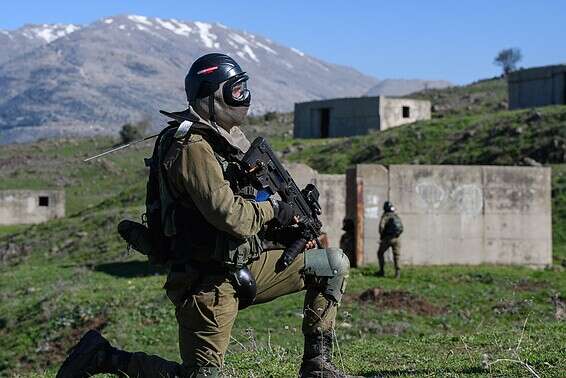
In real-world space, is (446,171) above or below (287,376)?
above

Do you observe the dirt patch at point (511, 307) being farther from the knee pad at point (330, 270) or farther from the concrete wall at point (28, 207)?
the concrete wall at point (28, 207)

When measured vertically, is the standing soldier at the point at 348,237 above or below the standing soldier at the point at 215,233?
below

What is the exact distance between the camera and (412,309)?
15570 millimetres

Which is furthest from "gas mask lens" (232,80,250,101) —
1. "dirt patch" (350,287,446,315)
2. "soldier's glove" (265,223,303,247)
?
"dirt patch" (350,287,446,315)

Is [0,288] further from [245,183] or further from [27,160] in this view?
[27,160]

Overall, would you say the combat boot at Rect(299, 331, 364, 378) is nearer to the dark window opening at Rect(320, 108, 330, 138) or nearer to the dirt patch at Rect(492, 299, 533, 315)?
the dirt patch at Rect(492, 299, 533, 315)

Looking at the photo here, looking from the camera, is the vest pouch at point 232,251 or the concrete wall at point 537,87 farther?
the concrete wall at point 537,87

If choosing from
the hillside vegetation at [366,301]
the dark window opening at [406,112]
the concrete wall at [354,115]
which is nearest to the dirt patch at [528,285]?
the hillside vegetation at [366,301]

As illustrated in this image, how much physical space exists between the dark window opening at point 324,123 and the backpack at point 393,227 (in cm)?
2644

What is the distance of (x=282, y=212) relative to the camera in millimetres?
5691

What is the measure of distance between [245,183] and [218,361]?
3.32 ft

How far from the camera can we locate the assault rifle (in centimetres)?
572

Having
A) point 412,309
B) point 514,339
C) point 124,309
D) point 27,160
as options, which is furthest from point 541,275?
point 27,160

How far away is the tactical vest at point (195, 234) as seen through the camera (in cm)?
552
